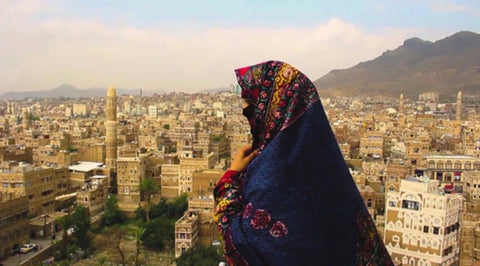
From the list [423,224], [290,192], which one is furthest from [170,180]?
[290,192]

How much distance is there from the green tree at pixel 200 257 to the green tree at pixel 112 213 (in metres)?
3.27

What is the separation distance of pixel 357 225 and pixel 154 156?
11319 mm

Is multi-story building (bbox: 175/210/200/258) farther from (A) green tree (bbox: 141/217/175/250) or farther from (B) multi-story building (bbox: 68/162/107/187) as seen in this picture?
(B) multi-story building (bbox: 68/162/107/187)

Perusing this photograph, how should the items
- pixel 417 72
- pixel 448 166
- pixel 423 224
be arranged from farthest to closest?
pixel 417 72 → pixel 448 166 → pixel 423 224

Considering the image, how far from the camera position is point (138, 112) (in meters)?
36.9

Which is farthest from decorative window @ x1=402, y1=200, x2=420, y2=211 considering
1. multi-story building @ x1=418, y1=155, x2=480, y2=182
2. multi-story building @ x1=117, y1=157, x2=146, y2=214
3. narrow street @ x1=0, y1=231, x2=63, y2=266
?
multi-story building @ x1=117, y1=157, x2=146, y2=214

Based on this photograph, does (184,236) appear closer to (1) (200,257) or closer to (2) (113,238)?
(1) (200,257)

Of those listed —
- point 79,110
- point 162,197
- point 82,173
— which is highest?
point 79,110

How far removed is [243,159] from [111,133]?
489 inches

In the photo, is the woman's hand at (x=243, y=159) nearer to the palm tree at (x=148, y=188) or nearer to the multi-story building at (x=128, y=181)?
the palm tree at (x=148, y=188)

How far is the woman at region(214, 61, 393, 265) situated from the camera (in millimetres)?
774

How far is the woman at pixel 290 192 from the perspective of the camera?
77 centimetres

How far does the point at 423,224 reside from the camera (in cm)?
584

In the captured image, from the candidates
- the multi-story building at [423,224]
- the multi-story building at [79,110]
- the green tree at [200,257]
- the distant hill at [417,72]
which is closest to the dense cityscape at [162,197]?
the multi-story building at [423,224]
